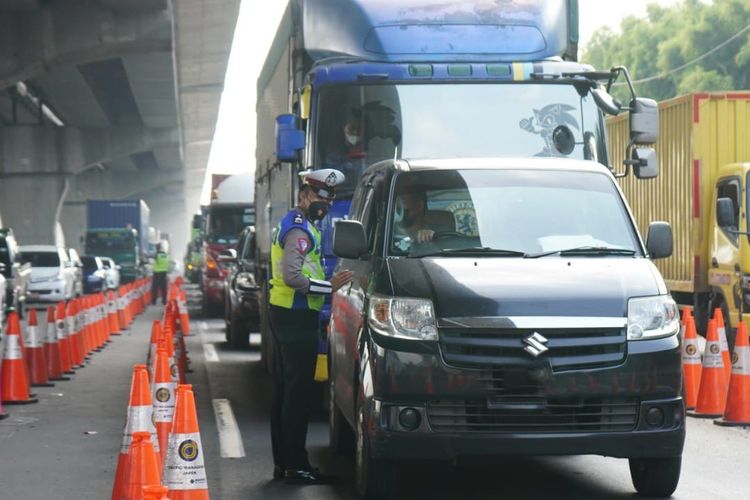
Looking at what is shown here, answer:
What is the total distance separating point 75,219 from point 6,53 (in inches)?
2086

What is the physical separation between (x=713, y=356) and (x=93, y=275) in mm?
40310

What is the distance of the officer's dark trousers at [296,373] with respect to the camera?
31.8 feet

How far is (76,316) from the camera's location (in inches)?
803

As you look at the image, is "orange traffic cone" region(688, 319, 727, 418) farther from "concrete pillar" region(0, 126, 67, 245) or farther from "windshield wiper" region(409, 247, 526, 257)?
"concrete pillar" region(0, 126, 67, 245)

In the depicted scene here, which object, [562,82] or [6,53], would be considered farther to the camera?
[6,53]

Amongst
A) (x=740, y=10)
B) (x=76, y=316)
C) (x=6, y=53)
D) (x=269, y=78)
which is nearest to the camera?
(x=269, y=78)

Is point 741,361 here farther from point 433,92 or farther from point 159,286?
point 159,286

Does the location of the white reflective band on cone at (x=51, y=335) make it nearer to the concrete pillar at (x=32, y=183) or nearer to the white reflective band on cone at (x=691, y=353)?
the white reflective band on cone at (x=691, y=353)

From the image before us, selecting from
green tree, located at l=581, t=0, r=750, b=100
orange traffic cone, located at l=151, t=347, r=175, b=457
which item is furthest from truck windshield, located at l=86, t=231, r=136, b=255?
orange traffic cone, located at l=151, t=347, r=175, b=457

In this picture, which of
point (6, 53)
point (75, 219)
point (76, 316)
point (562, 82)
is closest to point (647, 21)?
point (75, 219)

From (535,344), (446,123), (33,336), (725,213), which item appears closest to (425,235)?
(535,344)

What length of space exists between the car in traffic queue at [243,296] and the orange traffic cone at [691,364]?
8.77 meters

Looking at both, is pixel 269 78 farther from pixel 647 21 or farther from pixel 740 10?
pixel 647 21

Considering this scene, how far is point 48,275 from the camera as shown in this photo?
4244 centimetres
